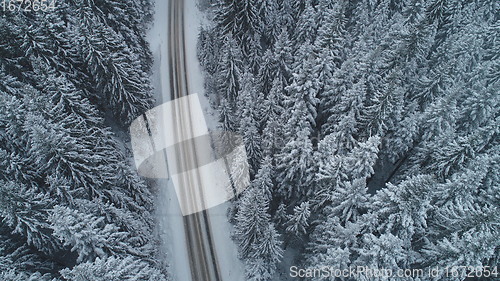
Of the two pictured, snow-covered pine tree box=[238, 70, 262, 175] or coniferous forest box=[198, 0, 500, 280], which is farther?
snow-covered pine tree box=[238, 70, 262, 175]

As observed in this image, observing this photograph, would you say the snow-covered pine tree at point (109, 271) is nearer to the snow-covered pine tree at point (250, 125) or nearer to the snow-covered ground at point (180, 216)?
the snow-covered ground at point (180, 216)

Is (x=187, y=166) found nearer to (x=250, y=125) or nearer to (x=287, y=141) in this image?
(x=250, y=125)

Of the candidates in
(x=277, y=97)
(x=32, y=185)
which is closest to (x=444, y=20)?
(x=277, y=97)

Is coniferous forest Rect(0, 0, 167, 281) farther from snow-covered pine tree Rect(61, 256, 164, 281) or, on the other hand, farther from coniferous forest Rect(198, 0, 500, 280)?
coniferous forest Rect(198, 0, 500, 280)

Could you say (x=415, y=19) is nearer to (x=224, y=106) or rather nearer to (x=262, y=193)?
(x=224, y=106)

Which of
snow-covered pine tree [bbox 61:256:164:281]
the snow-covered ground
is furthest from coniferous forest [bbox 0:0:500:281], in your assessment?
the snow-covered ground

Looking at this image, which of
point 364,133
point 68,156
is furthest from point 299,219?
point 68,156
